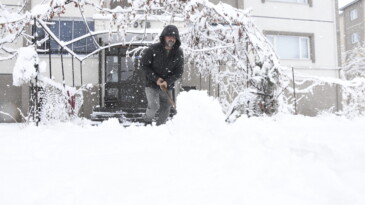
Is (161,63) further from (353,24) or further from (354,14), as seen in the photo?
(354,14)

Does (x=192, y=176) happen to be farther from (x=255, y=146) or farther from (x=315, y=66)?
(x=315, y=66)

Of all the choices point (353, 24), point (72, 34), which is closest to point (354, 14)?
point (353, 24)

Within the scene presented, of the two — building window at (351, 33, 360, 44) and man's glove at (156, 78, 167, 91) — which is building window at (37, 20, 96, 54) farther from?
building window at (351, 33, 360, 44)

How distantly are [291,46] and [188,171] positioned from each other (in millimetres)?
11950

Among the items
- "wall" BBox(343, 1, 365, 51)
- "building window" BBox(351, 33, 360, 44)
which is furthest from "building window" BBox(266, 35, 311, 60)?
"building window" BBox(351, 33, 360, 44)

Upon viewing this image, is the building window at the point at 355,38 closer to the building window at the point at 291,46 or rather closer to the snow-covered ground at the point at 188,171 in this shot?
the building window at the point at 291,46

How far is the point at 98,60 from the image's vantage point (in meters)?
9.59

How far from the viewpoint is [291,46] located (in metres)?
12.4

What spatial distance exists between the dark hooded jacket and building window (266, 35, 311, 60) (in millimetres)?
8866

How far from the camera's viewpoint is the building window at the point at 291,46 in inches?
482

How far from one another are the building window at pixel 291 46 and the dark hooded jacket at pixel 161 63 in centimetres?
887

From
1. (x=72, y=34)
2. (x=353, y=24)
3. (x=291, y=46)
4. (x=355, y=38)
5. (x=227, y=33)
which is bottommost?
(x=227, y=33)

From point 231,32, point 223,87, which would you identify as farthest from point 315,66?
point 231,32

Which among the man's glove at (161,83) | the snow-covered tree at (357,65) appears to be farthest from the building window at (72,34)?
the snow-covered tree at (357,65)
